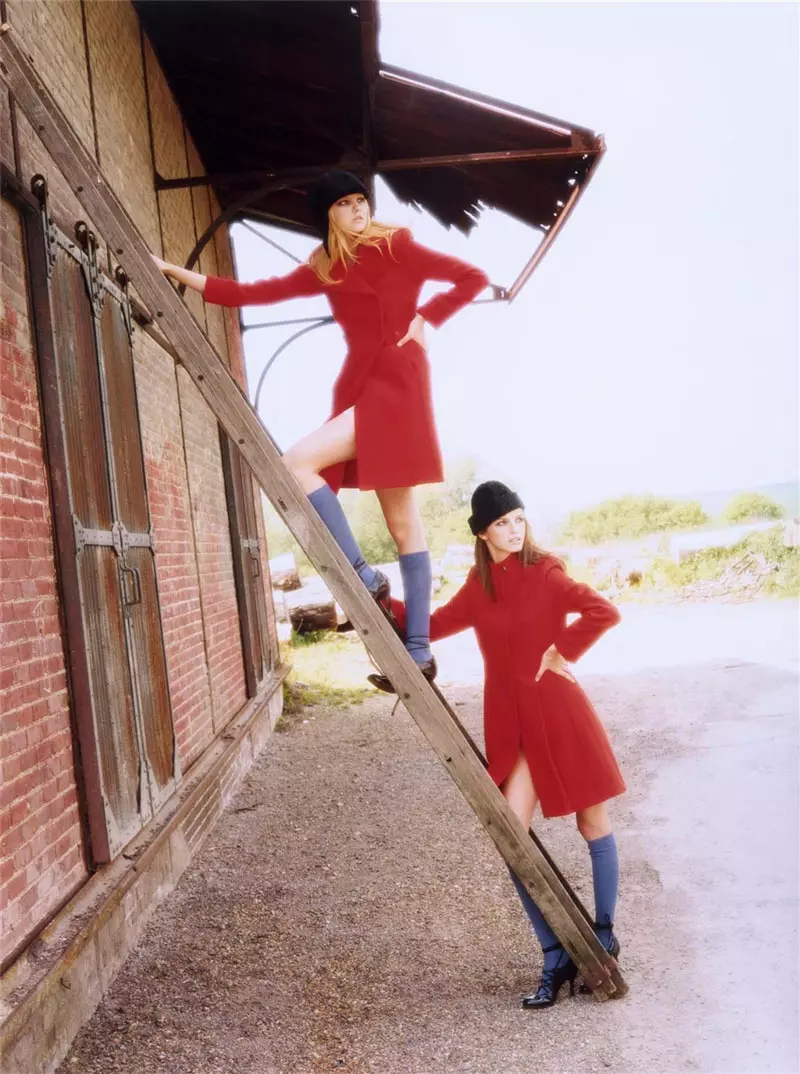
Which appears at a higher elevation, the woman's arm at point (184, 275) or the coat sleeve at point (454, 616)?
the woman's arm at point (184, 275)

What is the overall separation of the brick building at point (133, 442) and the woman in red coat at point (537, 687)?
131 cm

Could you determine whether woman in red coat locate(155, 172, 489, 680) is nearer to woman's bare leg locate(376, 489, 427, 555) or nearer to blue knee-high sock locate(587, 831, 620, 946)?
woman's bare leg locate(376, 489, 427, 555)

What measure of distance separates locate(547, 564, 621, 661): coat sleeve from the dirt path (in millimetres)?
1288

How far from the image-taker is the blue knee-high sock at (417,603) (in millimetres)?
3150

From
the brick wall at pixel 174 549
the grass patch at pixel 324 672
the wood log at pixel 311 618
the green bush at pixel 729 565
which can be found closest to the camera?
the brick wall at pixel 174 549

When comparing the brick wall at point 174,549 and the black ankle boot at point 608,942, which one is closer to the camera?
the black ankle boot at point 608,942

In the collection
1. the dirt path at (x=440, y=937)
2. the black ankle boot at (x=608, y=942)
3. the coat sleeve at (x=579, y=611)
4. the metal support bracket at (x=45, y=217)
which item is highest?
the metal support bracket at (x=45, y=217)

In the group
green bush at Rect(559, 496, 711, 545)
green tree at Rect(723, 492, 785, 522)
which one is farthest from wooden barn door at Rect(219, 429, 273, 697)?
green bush at Rect(559, 496, 711, 545)

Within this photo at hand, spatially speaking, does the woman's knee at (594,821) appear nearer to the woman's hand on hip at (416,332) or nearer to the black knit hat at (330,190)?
the woman's hand on hip at (416,332)

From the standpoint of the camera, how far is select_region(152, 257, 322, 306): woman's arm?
2947 mm

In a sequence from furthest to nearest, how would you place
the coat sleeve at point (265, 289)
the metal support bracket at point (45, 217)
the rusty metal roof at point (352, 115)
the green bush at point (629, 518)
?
the green bush at point (629, 518), the rusty metal roof at point (352, 115), the metal support bracket at point (45, 217), the coat sleeve at point (265, 289)

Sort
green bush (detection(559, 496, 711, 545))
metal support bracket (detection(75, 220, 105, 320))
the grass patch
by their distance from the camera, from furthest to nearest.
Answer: green bush (detection(559, 496, 711, 545))
the grass patch
metal support bracket (detection(75, 220, 105, 320))

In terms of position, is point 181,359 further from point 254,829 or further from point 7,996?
point 254,829

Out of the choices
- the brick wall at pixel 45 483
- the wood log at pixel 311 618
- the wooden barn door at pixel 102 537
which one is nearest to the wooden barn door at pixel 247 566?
the brick wall at pixel 45 483
